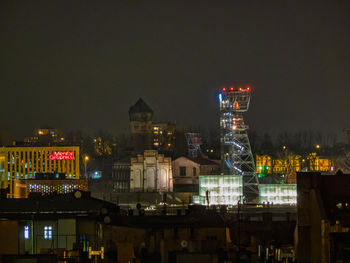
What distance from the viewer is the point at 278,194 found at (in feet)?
259

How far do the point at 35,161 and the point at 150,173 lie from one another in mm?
12961

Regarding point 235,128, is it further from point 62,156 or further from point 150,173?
point 62,156

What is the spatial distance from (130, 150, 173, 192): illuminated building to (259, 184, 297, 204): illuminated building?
43.9 ft

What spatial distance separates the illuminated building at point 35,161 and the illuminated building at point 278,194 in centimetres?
1831

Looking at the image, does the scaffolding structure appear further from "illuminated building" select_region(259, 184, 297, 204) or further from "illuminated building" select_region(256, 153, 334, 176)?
"illuminated building" select_region(259, 184, 297, 204)

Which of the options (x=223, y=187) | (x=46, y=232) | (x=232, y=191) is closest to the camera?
(x=46, y=232)

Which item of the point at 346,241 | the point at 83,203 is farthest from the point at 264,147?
the point at 346,241

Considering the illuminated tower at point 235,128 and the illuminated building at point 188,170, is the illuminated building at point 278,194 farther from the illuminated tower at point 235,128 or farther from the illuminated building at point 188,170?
the illuminated building at point 188,170

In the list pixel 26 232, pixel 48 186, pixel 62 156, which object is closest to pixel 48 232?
pixel 26 232

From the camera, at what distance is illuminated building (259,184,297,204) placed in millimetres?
77938

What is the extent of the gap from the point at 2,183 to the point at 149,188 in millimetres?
15987

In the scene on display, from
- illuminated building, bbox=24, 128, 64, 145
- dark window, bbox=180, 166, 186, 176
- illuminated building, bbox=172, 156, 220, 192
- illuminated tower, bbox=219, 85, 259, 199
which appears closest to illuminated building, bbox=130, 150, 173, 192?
illuminated building, bbox=172, 156, 220, 192

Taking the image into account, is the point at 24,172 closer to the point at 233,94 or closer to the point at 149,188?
→ the point at 149,188

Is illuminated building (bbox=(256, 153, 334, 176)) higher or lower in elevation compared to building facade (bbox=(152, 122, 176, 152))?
lower
